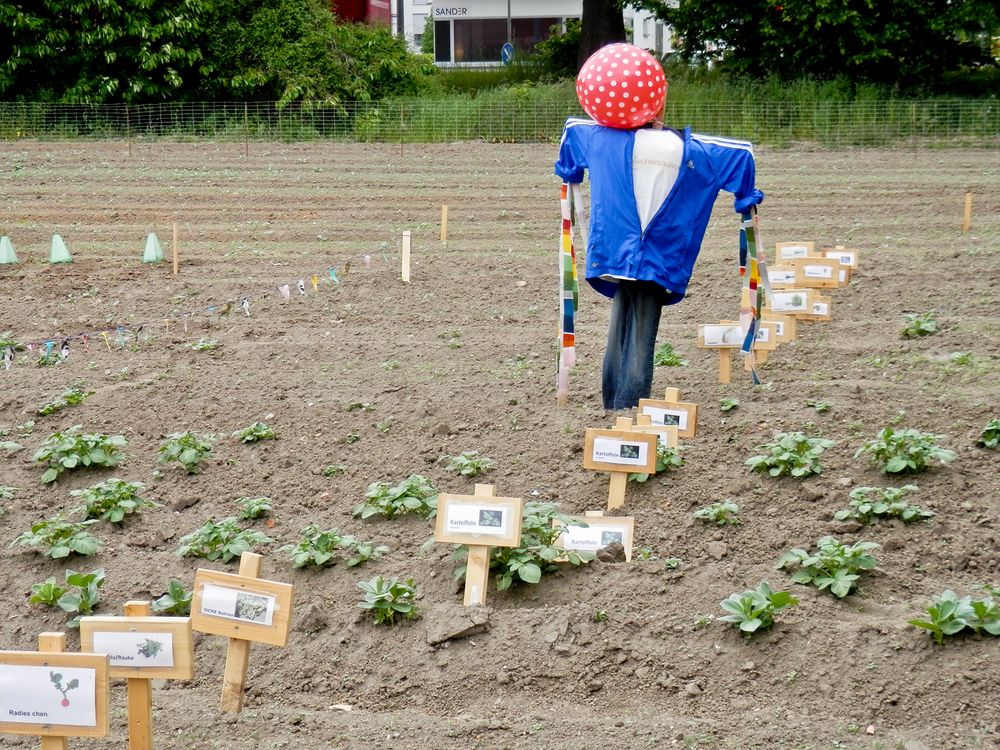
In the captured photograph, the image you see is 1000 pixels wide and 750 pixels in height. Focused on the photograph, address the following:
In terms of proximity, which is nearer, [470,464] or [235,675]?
[235,675]

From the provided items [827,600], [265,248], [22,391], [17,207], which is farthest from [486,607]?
[17,207]

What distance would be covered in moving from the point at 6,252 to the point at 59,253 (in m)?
0.52

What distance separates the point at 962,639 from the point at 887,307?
20.5 feet

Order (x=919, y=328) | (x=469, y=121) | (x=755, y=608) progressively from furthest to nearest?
(x=469, y=121) → (x=919, y=328) → (x=755, y=608)

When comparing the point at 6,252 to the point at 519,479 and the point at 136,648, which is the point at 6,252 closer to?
the point at 519,479

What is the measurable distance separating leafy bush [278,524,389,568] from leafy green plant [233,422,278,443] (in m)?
1.75

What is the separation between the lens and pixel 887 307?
10.2m

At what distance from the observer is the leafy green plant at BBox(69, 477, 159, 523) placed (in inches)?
240

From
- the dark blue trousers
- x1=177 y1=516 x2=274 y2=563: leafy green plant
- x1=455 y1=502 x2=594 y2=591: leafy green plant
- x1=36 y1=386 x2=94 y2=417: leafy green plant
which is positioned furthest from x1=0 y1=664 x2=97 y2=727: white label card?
x1=36 y1=386 x2=94 y2=417: leafy green plant

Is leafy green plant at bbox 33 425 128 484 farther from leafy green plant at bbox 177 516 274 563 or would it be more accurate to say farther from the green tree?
the green tree

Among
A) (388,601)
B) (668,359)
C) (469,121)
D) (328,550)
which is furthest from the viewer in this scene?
(469,121)

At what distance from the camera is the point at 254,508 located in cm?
614

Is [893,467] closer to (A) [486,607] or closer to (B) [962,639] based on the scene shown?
(B) [962,639]

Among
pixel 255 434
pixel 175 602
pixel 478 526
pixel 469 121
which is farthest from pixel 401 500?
pixel 469 121
